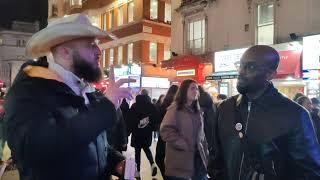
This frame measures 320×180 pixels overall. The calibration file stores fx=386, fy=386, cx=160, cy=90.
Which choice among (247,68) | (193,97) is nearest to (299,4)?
(193,97)

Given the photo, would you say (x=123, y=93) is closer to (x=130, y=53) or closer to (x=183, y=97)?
(x=183, y=97)

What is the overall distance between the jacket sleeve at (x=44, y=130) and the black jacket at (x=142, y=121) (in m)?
6.66

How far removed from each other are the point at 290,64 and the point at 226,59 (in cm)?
325

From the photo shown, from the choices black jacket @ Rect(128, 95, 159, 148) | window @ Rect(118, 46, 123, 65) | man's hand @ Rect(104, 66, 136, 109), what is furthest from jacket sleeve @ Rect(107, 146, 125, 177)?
window @ Rect(118, 46, 123, 65)

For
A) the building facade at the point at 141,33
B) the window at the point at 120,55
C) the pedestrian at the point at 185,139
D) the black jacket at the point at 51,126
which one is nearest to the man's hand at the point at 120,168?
the black jacket at the point at 51,126

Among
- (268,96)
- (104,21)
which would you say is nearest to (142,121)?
(268,96)

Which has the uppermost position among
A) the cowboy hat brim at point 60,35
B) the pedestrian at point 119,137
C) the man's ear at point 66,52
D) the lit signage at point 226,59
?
the lit signage at point 226,59

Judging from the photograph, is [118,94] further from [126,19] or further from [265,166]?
[126,19]

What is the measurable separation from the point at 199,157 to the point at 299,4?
10133 mm

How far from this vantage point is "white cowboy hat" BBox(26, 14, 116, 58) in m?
2.47

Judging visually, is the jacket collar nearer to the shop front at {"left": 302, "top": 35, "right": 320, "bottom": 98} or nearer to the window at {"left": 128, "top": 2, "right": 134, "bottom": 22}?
the shop front at {"left": 302, "top": 35, "right": 320, "bottom": 98}

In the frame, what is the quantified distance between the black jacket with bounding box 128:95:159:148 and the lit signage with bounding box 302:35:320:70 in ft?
20.8

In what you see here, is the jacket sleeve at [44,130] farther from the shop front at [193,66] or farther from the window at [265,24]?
the shop front at [193,66]

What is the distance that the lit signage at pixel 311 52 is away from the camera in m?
12.5
